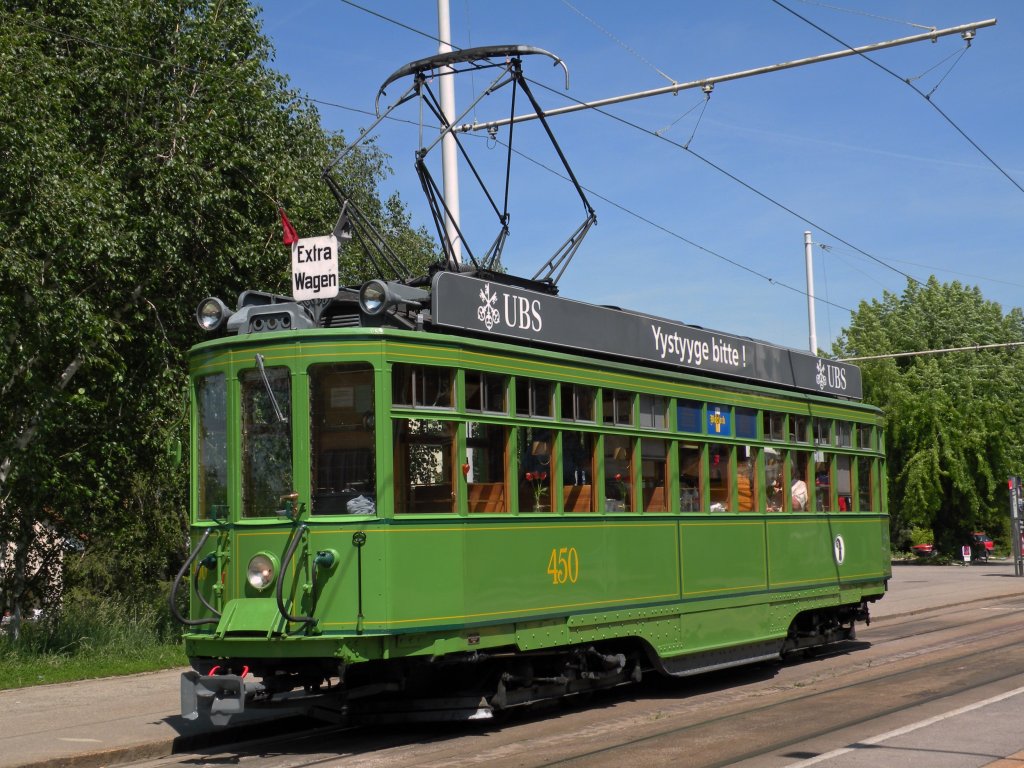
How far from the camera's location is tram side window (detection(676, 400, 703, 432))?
11.5 m

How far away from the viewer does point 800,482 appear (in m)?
13.6

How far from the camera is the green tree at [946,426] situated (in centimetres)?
4047

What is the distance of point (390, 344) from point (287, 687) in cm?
257

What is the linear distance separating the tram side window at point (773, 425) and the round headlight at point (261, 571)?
6.14 meters

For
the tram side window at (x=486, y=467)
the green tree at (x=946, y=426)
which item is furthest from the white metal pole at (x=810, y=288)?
the tram side window at (x=486, y=467)

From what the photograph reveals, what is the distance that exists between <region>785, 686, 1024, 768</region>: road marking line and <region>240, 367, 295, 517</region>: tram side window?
3900 mm

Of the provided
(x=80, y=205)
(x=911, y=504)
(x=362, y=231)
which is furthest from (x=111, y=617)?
(x=911, y=504)

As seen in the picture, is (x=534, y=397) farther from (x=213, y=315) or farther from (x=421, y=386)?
(x=213, y=315)

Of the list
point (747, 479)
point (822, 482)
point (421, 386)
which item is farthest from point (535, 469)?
point (822, 482)

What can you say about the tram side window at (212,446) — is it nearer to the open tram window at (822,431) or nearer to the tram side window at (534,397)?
the tram side window at (534,397)

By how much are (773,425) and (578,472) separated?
378 cm

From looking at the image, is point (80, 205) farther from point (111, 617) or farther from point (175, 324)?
point (111, 617)

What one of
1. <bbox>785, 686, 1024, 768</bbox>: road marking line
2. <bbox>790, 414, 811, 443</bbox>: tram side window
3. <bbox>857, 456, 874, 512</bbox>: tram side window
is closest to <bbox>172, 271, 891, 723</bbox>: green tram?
<bbox>790, 414, 811, 443</bbox>: tram side window

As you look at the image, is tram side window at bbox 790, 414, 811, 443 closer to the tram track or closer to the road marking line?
the tram track
